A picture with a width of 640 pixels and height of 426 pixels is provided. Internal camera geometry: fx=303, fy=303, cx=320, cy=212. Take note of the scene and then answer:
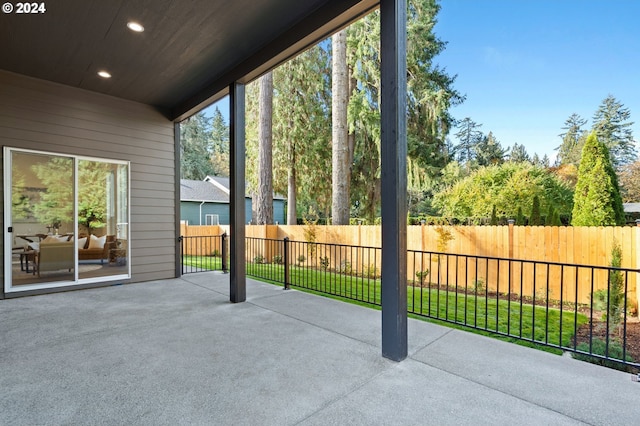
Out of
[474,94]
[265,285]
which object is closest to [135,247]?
[265,285]

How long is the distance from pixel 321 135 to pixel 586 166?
805cm

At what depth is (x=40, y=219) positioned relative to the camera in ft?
15.9

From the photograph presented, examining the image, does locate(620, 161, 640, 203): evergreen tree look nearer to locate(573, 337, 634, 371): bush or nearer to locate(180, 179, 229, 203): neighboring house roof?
locate(573, 337, 634, 371): bush

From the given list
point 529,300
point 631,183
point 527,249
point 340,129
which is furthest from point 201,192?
point 631,183

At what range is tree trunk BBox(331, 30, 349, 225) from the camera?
28.1 ft

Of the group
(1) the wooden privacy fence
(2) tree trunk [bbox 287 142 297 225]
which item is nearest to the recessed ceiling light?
(1) the wooden privacy fence

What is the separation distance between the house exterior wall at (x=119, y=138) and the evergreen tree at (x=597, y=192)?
26.2 ft

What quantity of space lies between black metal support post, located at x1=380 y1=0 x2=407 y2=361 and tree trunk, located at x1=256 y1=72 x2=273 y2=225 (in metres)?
7.51

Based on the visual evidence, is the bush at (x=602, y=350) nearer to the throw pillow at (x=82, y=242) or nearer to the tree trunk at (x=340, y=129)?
the tree trunk at (x=340, y=129)

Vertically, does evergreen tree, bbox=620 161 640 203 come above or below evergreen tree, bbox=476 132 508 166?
below

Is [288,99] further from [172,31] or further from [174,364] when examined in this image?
[174,364]

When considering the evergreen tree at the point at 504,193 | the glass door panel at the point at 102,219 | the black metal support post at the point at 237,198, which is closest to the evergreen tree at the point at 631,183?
the evergreen tree at the point at 504,193

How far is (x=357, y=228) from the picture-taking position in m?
7.78

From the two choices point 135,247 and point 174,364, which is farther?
point 135,247
